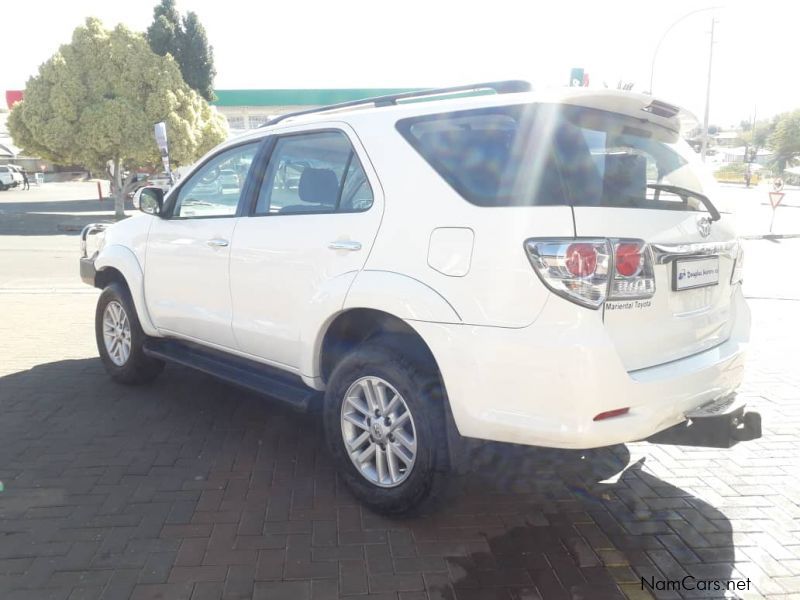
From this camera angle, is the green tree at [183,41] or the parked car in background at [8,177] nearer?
the green tree at [183,41]

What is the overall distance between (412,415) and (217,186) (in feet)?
7.40

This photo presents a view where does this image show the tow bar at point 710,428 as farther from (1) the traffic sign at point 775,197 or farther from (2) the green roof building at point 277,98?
(2) the green roof building at point 277,98

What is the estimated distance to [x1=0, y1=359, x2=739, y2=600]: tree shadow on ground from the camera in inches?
108

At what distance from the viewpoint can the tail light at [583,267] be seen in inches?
97.9

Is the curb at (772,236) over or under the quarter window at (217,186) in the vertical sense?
under

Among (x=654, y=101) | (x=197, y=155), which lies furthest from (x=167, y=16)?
(x=654, y=101)

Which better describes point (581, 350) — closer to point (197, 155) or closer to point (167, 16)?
point (197, 155)

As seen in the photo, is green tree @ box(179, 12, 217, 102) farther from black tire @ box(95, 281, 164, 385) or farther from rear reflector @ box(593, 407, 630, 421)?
rear reflector @ box(593, 407, 630, 421)

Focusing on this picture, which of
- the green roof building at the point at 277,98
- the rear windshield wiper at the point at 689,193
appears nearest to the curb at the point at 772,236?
the rear windshield wiper at the point at 689,193

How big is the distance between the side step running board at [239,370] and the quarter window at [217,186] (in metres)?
0.93

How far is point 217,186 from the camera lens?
4.27 metres

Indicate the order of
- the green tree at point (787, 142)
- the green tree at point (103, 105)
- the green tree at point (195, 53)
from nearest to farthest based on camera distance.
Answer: the green tree at point (103, 105)
the green tree at point (195, 53)
the green tree at point (787, 142)

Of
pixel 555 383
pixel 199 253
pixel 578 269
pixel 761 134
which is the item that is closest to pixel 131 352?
pixel 199 253

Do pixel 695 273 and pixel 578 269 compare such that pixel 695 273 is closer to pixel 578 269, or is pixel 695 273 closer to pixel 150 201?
pixel 578 269
